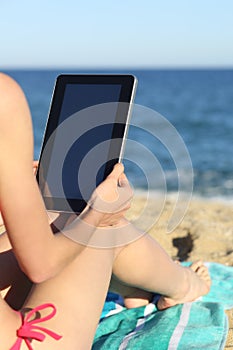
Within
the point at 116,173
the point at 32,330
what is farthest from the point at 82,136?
the point at 32,330

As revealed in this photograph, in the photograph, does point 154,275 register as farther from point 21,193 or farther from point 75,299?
point 21,193

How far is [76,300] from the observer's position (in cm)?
168

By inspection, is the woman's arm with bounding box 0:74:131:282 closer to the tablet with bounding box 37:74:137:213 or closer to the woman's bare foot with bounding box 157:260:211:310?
the tablet with bounding box 37:74:137:213

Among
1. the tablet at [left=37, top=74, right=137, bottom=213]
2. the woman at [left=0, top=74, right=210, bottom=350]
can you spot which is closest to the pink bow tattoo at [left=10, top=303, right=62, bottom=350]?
the woman at [left=0, top=74, right=210, bottom=350]

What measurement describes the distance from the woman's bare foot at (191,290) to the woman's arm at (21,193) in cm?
110

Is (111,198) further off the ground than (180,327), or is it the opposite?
(111,198)

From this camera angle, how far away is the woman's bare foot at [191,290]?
252cm

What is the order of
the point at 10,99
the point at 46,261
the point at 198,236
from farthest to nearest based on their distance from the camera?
the point at 198,236
the point at 46,261
the point at 10,99

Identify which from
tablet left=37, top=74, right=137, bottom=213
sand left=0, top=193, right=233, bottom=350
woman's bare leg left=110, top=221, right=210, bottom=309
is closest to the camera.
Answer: tablet left=37, top=74, right=137, bottom=213

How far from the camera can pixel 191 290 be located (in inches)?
101

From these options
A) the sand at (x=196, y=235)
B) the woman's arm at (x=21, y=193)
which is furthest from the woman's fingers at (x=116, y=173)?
the sand at (x=196, y=235)

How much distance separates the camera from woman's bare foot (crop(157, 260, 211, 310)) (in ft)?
8.25

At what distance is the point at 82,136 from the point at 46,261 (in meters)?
0.58

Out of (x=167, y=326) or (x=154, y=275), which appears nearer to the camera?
(x=154, y=275)
